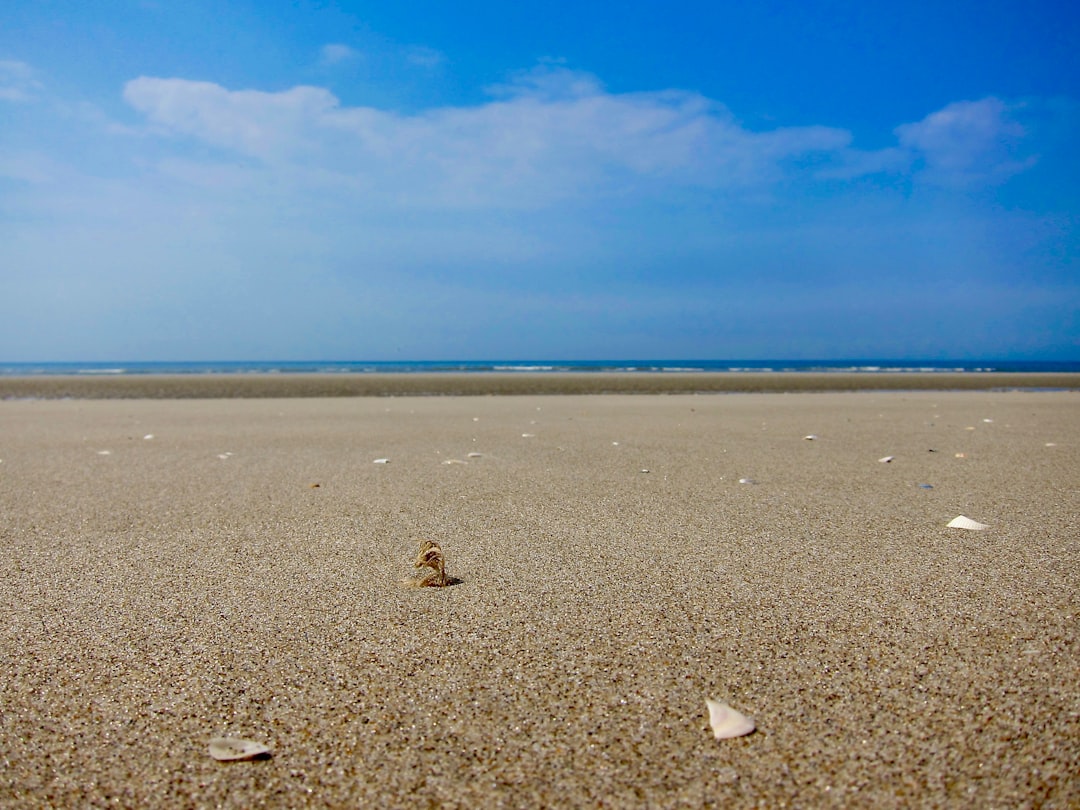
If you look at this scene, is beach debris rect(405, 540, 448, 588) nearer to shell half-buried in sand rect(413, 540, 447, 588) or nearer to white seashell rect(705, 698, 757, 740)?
shell half-buried in sand rect(413, 540, 447, 588)

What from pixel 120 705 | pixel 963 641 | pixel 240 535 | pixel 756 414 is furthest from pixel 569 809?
pixel 756 414

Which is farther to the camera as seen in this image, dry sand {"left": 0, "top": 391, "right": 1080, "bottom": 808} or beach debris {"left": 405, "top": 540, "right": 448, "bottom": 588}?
beach debris {"left": 405, "top": 540, "right": 448, "bottom": 588}

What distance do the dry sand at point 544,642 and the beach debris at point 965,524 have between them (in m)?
0.07

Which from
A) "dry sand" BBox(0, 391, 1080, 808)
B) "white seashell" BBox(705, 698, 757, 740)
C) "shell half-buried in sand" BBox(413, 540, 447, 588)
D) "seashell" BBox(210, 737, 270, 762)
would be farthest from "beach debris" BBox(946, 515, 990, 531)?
"seashell" BBox(210, 737, 270, 762)

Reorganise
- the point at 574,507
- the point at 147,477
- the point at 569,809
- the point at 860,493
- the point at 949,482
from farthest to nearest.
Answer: the point at 147,477
the point at 949,482
the point at 860,493
the point at 574,507
the point at 569,809

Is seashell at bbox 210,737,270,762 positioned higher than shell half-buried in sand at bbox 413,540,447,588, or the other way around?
shell half-buried in sand at bbox 413,540,447,588

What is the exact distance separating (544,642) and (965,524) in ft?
8.20

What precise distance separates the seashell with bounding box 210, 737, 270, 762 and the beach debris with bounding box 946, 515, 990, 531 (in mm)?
3268

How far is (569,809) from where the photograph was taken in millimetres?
1412

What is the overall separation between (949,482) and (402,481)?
3.66m

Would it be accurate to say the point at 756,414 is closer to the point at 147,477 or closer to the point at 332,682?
the point at 147,477

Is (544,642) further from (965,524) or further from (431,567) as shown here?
(965,524)

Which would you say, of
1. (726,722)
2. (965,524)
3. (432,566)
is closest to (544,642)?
(726,722)

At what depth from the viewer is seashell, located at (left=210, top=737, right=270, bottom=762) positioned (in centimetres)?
159
